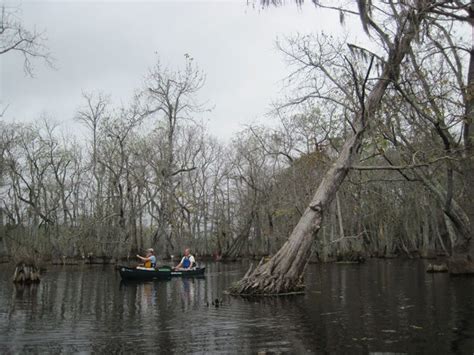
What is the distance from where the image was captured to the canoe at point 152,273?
69.7 feet

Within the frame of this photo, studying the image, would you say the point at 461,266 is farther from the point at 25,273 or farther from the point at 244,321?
the point at 25,273

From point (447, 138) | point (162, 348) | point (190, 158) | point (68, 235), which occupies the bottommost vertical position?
point (162, 348)

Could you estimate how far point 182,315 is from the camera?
11.3 metres

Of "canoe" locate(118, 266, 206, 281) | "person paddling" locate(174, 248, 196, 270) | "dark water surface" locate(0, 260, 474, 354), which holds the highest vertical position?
"person paddling" locate(174, 248, 196, 270)

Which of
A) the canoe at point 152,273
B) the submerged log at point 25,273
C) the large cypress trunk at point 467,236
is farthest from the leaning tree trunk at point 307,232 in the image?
the submerged log at point 25,273

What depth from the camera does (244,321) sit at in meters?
10.2

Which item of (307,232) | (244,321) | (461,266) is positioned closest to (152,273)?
(307,232)

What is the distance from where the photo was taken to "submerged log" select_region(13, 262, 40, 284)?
19.8m

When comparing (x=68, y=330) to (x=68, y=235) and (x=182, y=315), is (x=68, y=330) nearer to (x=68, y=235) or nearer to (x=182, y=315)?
(x=182, y=315)

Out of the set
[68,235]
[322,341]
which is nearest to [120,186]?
[68,235]

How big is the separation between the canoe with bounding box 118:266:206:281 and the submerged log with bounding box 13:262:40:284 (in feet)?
12.0

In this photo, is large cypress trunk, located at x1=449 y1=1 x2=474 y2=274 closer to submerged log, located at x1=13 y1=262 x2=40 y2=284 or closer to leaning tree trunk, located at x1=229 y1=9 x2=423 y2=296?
leaning tree trunk, located at x1=229 y1=9 x2=423 y2=296

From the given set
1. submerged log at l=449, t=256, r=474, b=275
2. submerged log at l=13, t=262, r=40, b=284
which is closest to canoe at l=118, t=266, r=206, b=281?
submerged log at l=13, t=262, r=40, b=284

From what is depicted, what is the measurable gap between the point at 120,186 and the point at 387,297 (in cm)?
2948
